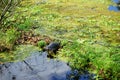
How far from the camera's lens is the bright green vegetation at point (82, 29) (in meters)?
12.2

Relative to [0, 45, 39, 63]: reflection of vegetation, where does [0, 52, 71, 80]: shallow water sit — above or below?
above

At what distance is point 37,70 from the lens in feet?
40.9

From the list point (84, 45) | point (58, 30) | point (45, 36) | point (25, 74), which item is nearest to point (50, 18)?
point (58, 30)

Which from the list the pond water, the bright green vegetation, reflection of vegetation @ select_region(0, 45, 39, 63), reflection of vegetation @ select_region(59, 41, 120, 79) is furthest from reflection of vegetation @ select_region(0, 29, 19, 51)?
reflection of vegetation @ select_region(59, 41, 120, 79)

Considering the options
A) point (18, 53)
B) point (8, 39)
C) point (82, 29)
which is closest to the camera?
point (18, 53)

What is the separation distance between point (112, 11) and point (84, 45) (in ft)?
29.0

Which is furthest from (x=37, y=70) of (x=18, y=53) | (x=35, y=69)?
(x=18, y=53)

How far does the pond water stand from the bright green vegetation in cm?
50

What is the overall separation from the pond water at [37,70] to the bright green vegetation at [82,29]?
0.50 m

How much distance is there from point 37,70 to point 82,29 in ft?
19.6

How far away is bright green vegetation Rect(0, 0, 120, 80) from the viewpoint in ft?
39.9

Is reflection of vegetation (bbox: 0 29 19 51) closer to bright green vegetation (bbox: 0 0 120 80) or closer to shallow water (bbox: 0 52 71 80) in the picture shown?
bright green vegetation (bbox: 0 0 120 80)

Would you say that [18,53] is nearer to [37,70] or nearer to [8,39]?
[8,39]

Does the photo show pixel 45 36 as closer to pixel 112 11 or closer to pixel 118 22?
pixel 118 22
